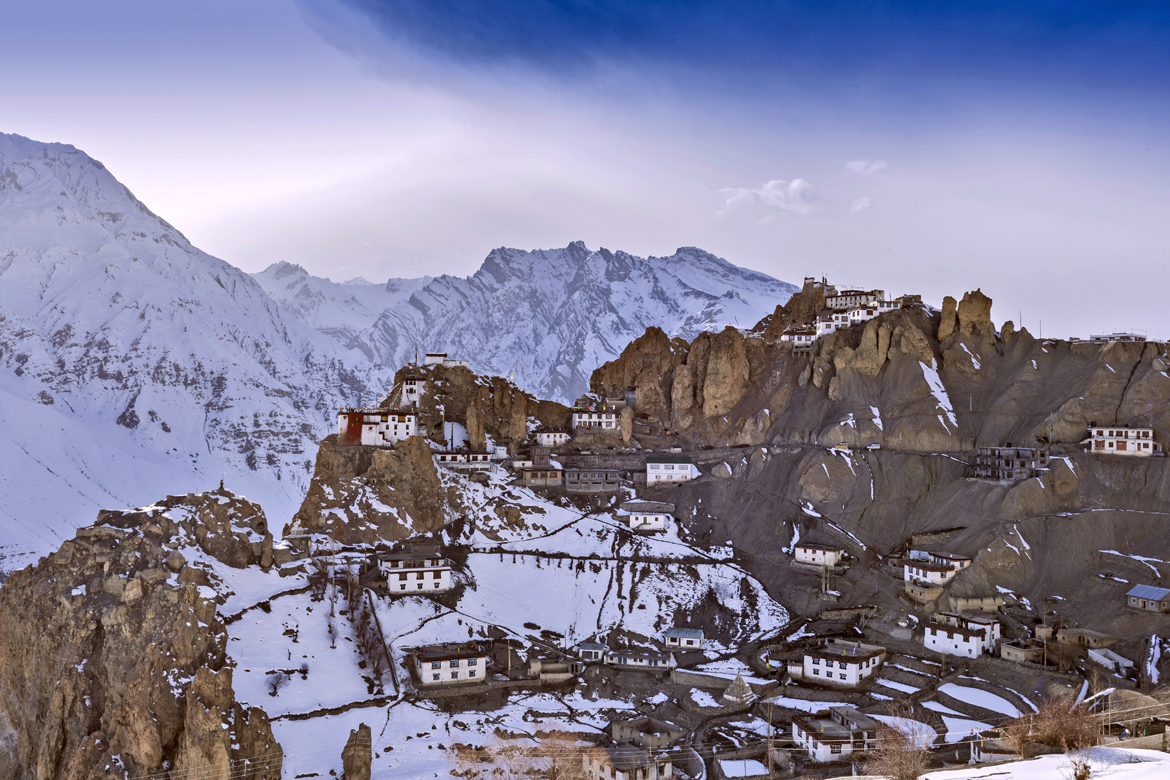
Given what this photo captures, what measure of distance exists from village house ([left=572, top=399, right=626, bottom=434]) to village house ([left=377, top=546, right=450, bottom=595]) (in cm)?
3867

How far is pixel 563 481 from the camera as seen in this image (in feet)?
362

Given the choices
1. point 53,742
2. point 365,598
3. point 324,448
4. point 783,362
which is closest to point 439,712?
point 365,598

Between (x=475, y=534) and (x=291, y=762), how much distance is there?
39893mm

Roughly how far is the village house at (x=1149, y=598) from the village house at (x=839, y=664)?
19.8 meters

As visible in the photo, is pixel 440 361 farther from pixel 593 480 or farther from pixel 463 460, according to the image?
pixel 593 480

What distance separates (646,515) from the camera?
10181 centimetres

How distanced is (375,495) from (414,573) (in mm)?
13977

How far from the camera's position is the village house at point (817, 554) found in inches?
3563

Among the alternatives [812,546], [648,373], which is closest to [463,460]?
[648,373]

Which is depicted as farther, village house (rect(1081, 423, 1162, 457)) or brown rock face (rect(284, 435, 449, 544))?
brown rock face (rect(284, 435, 449, 544))

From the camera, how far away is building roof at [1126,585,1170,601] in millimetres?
69938

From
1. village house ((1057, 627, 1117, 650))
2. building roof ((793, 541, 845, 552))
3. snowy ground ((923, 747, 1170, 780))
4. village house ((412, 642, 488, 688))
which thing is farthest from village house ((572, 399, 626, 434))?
snowy ground ((923, 747, 1170, 780))

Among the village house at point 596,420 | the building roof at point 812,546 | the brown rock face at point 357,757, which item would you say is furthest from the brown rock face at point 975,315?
the brown rock face at point 357,757

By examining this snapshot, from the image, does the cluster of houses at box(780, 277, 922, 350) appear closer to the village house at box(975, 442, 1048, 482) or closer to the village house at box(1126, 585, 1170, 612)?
the village house at box(975, 442, 1048, 482)
